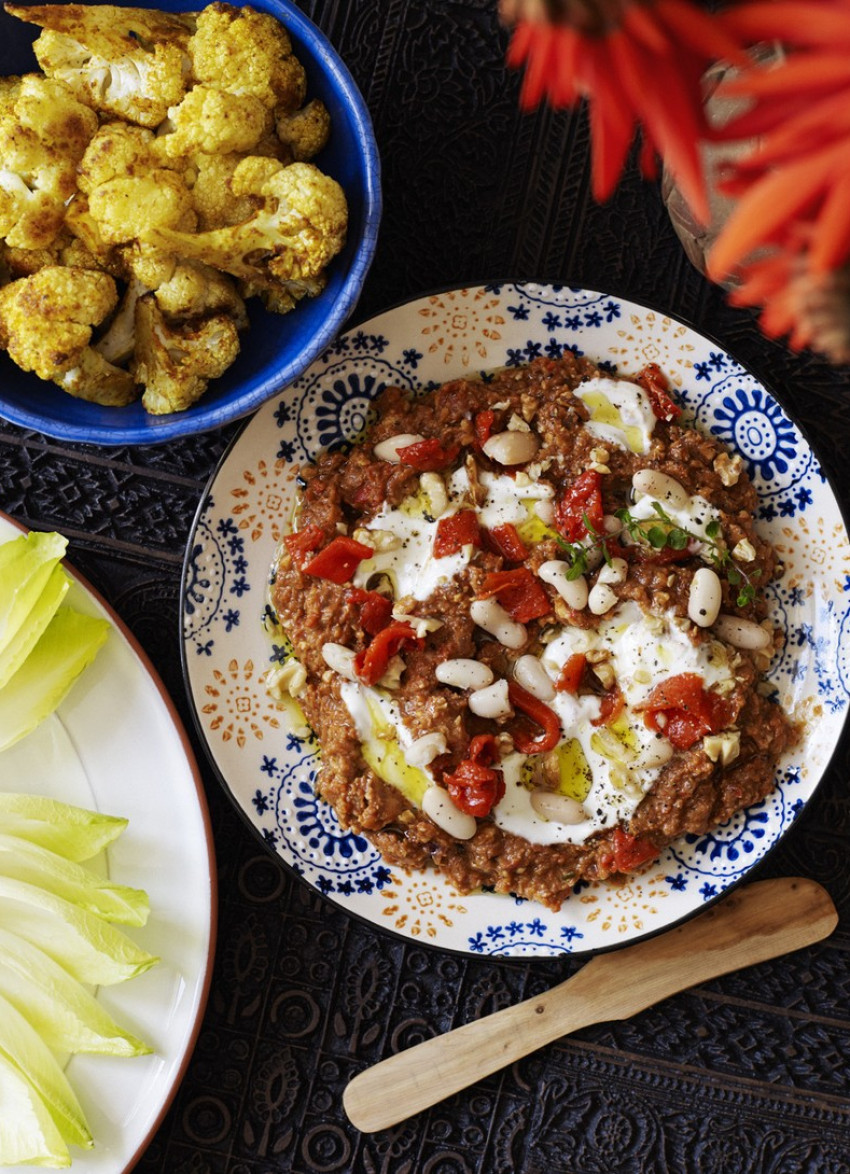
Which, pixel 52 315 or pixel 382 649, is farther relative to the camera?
pixel 382 649

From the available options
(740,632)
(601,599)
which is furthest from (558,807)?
(740,632)

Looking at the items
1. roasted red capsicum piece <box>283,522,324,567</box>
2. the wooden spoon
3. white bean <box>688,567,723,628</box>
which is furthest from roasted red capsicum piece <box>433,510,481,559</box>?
the wooden spoon

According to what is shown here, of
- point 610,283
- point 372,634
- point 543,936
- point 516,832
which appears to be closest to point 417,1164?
point 543,936

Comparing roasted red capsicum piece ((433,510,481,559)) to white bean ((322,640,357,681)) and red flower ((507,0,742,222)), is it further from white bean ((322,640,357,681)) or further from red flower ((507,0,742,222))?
red flower ((507,0,742,222))

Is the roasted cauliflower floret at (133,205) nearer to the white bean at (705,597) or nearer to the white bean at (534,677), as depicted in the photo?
the white bean at (534,677)

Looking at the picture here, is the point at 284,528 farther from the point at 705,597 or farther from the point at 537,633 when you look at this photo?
the point at 705,597

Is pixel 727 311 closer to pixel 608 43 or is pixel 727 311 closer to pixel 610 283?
pixel 610 283

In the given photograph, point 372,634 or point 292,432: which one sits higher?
point 292,432
